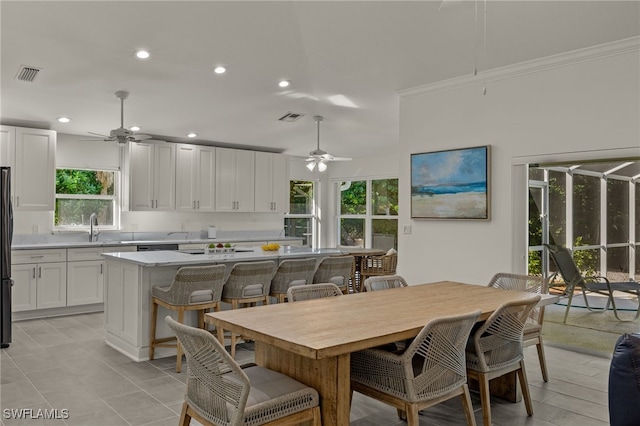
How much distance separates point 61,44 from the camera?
3.91 metres

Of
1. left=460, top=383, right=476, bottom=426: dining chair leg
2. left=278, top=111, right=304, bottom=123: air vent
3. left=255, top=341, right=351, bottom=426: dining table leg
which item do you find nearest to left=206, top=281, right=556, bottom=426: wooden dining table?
left=255, top=341, right=351, bottom=426: dining table leg

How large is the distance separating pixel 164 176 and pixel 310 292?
467 cm

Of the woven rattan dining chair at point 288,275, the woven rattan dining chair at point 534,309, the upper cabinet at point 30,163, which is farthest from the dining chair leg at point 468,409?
the upper cabinet at point 30,163

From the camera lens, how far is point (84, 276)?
20.2 ft

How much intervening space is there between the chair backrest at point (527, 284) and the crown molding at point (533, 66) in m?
1.85

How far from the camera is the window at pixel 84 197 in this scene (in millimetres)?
6750

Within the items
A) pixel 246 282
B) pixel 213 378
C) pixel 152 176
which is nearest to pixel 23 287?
pixel 152 176

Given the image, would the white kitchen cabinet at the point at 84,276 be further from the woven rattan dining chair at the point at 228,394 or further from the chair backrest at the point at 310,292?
the woven rattan dining chair at the point at 228,394

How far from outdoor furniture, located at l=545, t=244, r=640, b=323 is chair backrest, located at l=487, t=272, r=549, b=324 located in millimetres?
769

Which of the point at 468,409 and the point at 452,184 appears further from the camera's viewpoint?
the point at 452,184

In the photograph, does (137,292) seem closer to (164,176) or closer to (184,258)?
(184,258)

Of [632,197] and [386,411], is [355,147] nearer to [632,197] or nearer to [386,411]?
[632,197]

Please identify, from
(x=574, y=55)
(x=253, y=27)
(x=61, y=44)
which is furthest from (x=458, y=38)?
(x=61, y=44)

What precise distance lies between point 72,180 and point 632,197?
6.74 meters
